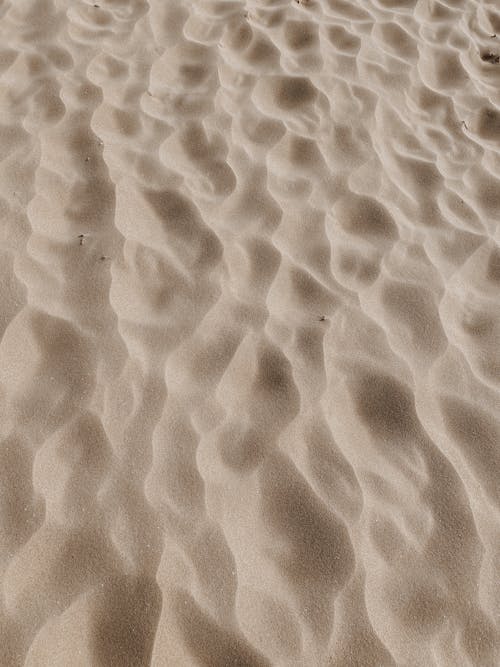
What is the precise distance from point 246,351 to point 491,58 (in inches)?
90.6

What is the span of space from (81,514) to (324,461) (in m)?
A: 0.65

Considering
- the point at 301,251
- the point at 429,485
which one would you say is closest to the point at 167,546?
the point at 429,485

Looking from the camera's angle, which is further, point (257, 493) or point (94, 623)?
point (257, 493)

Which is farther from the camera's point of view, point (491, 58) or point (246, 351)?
point (491, 58)

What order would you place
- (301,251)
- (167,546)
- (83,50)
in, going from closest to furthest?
(167,546) < (301,251) < (83,50)

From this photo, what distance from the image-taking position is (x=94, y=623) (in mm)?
1686

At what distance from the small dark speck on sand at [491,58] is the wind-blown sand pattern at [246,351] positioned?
0.06 ft

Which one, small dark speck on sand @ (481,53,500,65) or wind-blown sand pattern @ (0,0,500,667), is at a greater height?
small dark speck on sand @ (481,53,500,65)

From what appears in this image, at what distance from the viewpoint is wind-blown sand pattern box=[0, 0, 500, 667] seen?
174 cm

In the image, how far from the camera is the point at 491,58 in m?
3.64

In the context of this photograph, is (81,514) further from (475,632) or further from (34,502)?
(475,632)

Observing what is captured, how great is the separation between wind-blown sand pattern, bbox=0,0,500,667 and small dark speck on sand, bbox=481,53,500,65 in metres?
0.02

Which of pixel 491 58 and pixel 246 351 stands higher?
pixel 491 58

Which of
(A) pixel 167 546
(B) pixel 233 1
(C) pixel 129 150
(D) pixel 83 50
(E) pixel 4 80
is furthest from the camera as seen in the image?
(B) pixel 233 1
